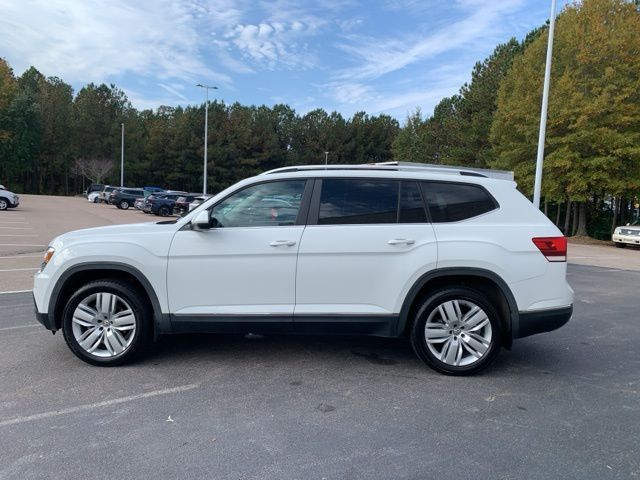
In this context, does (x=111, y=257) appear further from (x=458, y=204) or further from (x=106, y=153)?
(x=106, y=153)

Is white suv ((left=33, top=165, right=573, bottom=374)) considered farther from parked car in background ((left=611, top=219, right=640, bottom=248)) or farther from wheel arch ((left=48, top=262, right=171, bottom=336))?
parked car in background ((left=611, top=219, right=640, bottom=248))

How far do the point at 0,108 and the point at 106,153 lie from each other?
13662mm

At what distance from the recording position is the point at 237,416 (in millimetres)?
3658

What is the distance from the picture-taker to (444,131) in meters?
43.9

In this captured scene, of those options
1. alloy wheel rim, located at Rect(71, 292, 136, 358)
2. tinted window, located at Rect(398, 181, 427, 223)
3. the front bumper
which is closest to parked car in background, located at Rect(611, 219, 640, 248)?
the front bumper

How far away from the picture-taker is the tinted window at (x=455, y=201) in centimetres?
456

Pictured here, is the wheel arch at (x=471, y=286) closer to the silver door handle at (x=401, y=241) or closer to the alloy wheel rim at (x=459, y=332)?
the alloy wheel rim at (x=459, y=332)

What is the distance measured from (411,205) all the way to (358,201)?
19.3 inches

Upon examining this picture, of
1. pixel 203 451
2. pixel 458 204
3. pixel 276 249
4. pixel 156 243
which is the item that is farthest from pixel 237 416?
pixel 458 204

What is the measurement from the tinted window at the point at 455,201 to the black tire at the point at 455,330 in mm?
682

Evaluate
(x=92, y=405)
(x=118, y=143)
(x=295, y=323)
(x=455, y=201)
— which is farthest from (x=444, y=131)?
(x=118, y=143)

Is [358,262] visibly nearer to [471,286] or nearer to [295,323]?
[295,323]

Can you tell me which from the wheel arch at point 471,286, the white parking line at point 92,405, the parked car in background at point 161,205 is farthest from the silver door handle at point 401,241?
the parked car in background at point 161,205

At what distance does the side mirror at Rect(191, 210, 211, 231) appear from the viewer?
4.31 meters
